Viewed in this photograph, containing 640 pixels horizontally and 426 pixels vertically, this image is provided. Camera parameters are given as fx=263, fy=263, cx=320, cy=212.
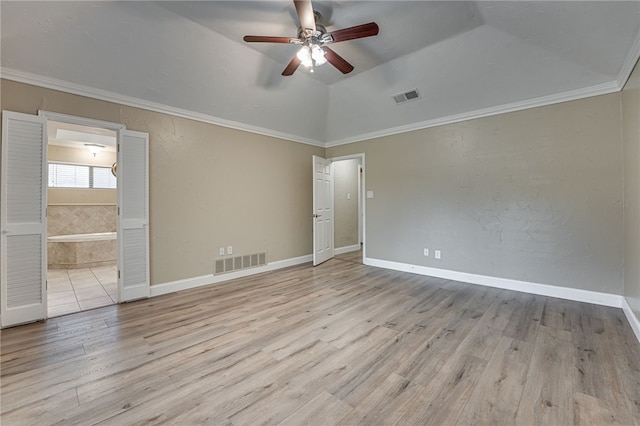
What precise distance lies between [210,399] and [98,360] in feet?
3.77

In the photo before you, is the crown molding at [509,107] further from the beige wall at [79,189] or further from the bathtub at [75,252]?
the beige wall at [79,189]

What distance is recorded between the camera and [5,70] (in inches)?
103

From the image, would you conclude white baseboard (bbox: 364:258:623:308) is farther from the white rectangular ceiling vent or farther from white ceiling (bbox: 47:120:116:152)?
white ceiling (bbox: 47:120:116:152)

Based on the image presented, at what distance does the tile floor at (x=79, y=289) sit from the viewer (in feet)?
10.5

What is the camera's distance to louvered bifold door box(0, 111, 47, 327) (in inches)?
104

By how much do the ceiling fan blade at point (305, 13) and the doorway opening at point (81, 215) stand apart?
3889 millimetres

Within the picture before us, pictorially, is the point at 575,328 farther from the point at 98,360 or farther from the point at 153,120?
the point at 153,120

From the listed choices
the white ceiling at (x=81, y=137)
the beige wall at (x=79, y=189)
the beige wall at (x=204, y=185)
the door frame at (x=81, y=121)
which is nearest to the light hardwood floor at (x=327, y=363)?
the beige wall at (x=204, y=185)

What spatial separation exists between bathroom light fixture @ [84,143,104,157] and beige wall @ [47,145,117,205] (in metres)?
0.14

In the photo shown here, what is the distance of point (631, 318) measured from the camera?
2.58m

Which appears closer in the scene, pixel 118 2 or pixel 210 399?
pixel 210 399

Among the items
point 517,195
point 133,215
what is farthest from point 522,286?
point 133,215

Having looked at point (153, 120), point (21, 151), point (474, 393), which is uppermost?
point (153, 120)

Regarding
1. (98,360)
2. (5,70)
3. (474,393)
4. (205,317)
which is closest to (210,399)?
(98,360)
